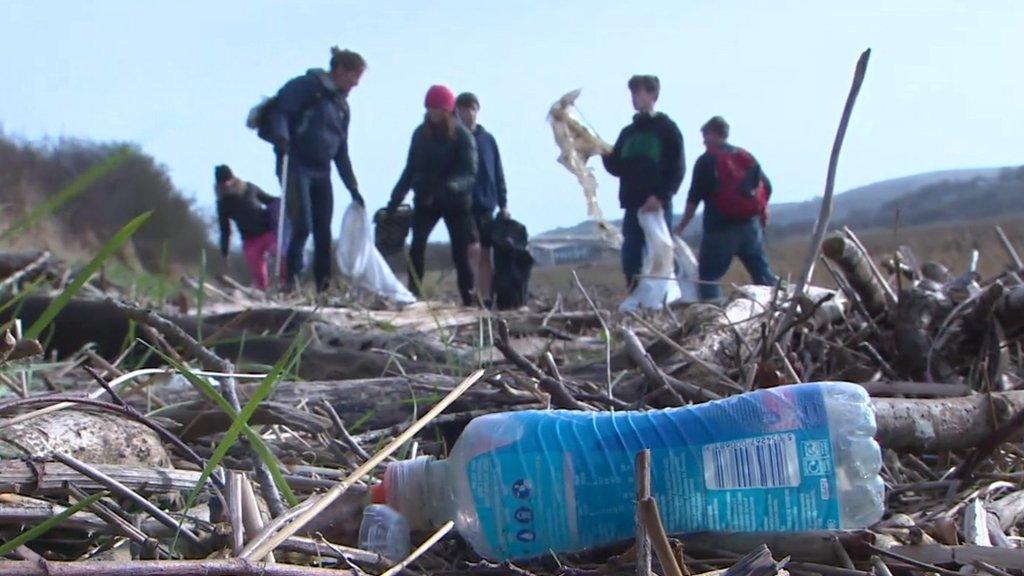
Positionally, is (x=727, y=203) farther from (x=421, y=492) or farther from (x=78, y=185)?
(x=78, y=185)

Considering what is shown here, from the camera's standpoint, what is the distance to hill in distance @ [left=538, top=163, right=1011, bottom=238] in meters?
18.6

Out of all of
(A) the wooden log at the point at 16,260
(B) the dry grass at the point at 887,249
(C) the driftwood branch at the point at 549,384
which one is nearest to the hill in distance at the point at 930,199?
(B) the dry grass at the point at 887,249

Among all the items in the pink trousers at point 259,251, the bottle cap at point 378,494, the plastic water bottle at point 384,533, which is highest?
the pink trousers at point 259,251

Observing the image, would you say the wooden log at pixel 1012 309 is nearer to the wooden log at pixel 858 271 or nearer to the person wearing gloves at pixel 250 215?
the wooden log at pixel 858 271

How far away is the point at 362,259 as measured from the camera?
24.9 ft

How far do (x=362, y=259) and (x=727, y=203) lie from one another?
2719 millimetres

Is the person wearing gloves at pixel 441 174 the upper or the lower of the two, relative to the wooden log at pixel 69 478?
upper

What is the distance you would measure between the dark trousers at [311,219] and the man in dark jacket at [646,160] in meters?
2.21

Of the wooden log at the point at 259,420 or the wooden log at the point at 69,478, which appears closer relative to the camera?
the wooden log at the point at 69,478

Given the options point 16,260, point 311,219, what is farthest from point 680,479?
point 311,219

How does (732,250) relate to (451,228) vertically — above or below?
below

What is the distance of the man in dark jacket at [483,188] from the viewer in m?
7.95

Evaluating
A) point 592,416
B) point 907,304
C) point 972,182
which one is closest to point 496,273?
point 907,304

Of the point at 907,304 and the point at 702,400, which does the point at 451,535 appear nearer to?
the point at 702,400
